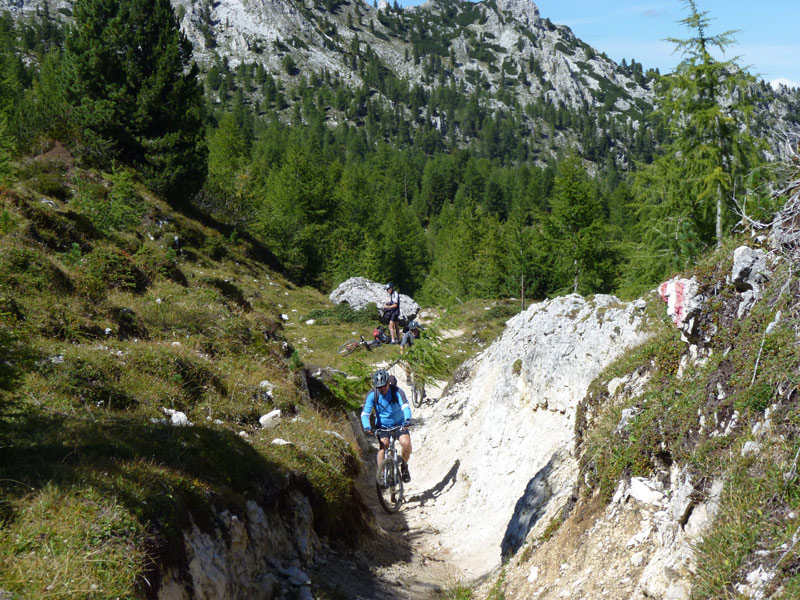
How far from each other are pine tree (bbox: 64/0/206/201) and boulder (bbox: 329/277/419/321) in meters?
10.7

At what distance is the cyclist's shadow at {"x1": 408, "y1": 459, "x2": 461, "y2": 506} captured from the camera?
42.9 ft

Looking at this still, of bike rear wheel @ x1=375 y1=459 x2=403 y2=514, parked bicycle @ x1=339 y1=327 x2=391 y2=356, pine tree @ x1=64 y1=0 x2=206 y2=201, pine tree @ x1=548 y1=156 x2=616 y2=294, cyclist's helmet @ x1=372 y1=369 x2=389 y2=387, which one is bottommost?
bike rear wheel @ x1=375 y1=459 x2=403 y2=514

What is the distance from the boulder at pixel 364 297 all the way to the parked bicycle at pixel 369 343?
8.40 m

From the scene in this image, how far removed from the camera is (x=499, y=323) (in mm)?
30375

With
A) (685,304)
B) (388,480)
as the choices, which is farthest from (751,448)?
(388,480)

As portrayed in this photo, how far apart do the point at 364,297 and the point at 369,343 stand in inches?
503

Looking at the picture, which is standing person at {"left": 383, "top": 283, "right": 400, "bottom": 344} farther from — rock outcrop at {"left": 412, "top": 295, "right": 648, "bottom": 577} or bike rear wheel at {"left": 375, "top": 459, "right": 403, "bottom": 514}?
bike rear wheel at {"left": 375, "top": 459, "right": 403, "bottom": 514}

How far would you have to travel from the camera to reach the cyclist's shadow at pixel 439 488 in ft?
42.9

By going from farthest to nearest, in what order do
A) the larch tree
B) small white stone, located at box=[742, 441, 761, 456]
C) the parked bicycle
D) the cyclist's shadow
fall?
the parked bicycle, the larch tree, the cyclist's shadow, small white stone, located at box=[742, 441, 761, 456]

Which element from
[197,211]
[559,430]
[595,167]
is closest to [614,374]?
[559,430]

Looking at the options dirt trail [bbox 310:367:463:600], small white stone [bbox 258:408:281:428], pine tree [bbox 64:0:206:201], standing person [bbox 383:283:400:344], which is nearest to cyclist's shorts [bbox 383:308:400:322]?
standing person [bbox 383:283:400:344]

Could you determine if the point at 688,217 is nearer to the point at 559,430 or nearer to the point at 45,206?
the point at 559,430

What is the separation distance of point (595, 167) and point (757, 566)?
602 feet

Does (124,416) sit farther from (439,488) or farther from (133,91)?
(133,91)
